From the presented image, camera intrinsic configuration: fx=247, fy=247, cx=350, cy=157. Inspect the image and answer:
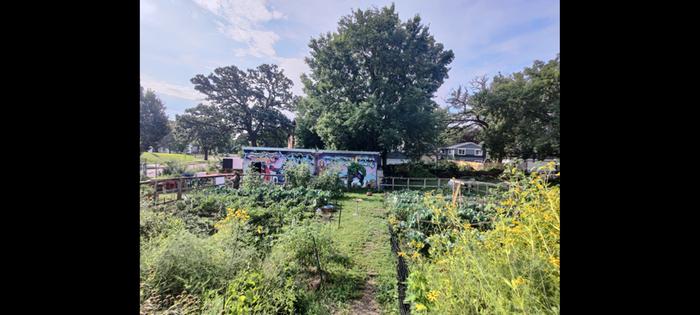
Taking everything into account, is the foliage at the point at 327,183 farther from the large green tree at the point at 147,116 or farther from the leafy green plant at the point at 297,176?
the large green tree at the point at 147,116

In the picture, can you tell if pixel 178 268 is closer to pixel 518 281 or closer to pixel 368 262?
pixel 368 262

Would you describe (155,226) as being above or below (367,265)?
above

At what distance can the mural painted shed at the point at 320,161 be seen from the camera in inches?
508

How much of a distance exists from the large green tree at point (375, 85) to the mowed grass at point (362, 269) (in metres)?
11.1

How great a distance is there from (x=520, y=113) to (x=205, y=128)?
2521cm

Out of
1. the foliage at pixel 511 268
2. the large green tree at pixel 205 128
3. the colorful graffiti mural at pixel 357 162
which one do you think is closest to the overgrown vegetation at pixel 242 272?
the foliage at pixel 511 268

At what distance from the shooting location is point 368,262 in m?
3.88

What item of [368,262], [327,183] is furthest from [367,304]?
[327,183]

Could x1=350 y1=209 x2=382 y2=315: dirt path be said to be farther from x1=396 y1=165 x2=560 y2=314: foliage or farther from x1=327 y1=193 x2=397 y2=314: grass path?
x1=396 y1=165 x2=560 y2=314: foliage
